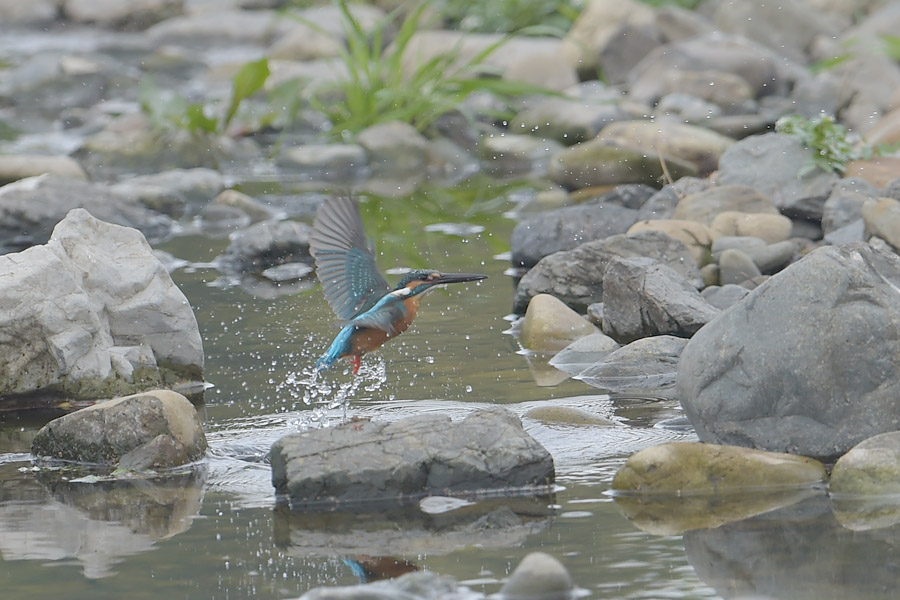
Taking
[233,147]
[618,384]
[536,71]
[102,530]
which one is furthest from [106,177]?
[102,530]

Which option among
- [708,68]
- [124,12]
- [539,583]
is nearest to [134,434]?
[539,583]

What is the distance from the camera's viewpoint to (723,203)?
8.43m

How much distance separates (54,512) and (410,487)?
113 centimetres

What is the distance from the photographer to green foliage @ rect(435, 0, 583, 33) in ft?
56.7

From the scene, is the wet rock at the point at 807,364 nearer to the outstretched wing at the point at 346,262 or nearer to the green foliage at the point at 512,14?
the outstretched wing at the point at 346,262

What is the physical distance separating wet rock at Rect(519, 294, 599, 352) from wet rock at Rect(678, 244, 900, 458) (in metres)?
1.93

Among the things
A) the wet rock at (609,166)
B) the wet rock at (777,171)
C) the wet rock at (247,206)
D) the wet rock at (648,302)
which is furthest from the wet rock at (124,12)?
the wet rock at (648,302)

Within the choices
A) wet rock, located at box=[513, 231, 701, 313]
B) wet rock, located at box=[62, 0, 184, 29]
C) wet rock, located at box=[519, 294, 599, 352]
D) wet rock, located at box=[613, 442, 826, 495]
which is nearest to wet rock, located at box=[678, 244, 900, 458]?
wet rock, located at box=[613, 442, 826, 495]

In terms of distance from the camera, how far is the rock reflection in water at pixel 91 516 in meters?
4.06

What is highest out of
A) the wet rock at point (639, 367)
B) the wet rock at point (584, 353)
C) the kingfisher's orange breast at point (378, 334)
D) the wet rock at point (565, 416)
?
the kingfisher's orange breast at point (378, 334)

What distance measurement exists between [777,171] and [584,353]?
3015mm

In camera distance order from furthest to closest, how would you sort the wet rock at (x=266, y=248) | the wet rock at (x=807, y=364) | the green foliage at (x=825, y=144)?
the wet rock at (x=266, y=248)
the green foliage at (x=825, y=144)
the wet rock at (x=807, y=364)

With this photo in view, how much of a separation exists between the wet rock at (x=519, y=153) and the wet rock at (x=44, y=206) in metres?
3.99

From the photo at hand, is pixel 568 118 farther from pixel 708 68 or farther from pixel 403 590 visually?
pixel 403 590
